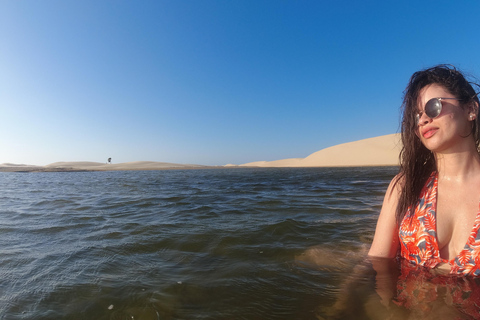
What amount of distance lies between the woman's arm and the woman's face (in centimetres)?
44

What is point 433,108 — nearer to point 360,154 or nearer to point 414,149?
point 414,149

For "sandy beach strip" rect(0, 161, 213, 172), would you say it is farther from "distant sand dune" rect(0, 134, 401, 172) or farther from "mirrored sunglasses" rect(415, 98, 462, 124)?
"mirrored sunglasses" rect(415, 98, 462, 124)

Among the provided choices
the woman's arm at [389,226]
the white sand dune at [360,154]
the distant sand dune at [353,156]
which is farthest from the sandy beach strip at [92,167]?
the woman's arm at [389,226]

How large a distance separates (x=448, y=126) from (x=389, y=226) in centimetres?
85

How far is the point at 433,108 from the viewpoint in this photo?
5.24 ft

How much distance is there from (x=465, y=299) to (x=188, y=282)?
2079mm

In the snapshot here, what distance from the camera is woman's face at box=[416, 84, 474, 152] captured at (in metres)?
1.57

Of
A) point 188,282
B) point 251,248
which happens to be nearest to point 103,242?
point 188,282

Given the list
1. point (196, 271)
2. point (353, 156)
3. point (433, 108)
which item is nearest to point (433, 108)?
point (433, 108)

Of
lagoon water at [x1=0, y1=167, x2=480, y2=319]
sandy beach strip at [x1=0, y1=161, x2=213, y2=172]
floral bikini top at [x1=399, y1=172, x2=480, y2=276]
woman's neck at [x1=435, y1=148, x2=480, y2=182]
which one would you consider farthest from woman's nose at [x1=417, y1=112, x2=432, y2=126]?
sandy beach strip at [x1=0, y1=161, x2=213, y2=172]

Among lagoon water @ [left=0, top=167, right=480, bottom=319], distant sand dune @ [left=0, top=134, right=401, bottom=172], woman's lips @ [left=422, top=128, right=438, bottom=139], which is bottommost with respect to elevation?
lagoon water @ [left=0, top=167, right=480, bottom=319]

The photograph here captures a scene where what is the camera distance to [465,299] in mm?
1505

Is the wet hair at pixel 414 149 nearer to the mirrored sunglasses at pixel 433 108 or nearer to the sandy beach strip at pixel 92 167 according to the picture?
the mirrored sunglasses at pixel 433 108

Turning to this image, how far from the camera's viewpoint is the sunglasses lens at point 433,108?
1.58 meters
